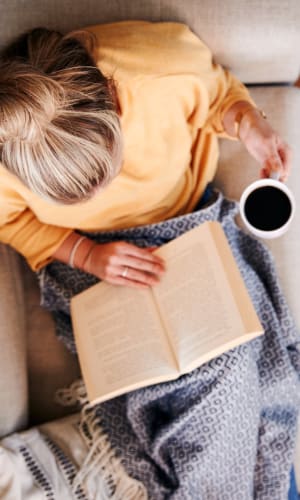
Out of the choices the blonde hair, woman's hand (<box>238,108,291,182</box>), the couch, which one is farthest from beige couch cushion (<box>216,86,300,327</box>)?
the blonde hair

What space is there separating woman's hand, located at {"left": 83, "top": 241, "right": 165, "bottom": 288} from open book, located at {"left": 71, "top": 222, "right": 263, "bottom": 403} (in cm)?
1

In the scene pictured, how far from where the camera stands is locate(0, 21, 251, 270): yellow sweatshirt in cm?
84

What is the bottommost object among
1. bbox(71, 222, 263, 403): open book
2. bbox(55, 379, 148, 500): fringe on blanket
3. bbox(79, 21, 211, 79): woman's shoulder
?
bbox(55, 379, 148, 500): fringe on blanket

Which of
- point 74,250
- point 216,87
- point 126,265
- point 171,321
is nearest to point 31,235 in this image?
point 74,250

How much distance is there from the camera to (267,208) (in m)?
0.77

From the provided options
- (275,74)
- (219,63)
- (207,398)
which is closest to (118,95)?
(219,63)

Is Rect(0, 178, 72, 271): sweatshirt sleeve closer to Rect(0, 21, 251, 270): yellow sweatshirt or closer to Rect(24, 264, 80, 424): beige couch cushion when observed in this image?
Rect(0, 21, 251, 270): yellow sweatshirt

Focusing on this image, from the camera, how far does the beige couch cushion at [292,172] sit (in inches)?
41.6

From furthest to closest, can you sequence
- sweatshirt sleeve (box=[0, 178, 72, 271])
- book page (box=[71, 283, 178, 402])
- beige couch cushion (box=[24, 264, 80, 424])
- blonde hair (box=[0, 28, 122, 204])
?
beige couch cushion (box=[24, 264, 80, 424]) → sweatshirt sleeve (box=[0, 178, 72, 271]) → book page (box=[71, 283, 178, 402]) → blonde hair (box=[0, 28, 122, 204])

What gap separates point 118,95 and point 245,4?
1.05 feet

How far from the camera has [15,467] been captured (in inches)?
36.7

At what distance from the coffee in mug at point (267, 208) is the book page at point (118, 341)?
0.80 feet

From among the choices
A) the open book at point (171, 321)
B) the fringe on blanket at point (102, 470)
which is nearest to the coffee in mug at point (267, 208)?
the open book at point (171, 321)

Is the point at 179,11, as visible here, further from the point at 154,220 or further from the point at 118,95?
the point at 154,220
